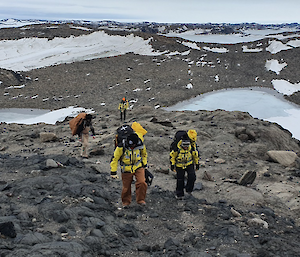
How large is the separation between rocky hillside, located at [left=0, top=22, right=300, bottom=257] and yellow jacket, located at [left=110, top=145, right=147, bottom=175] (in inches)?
34.3

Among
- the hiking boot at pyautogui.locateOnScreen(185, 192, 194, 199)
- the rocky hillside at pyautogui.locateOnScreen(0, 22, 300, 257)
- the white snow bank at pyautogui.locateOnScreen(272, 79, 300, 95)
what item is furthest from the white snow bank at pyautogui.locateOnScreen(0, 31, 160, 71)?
the hiking boot at pyautogui.locateOnScreen(185, 192, 194, 199)

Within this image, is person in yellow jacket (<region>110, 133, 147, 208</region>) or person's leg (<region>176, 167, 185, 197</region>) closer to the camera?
person in yellow jacket (<region>110, 133, 147, 208</region>)

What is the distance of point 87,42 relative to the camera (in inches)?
1874

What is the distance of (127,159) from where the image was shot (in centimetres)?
582

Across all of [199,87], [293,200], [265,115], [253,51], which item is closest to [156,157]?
[293,200]

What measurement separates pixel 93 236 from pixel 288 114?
19.3 meters

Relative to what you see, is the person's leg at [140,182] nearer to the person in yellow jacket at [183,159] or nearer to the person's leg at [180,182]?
the person in yellow jacket at [183,159]

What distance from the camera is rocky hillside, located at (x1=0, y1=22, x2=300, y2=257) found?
4.49 metres

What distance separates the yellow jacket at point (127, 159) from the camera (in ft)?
19.0

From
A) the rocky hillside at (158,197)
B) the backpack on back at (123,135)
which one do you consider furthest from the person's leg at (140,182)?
the backpack on back at (123,135)

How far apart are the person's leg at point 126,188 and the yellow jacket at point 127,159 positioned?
16 centimetres

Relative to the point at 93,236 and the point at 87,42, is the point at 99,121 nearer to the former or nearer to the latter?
the point at 93,236

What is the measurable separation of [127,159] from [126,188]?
0.69 metres

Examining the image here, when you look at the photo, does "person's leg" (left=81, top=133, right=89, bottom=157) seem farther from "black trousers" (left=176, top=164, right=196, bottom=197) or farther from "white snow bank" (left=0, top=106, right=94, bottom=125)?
"white snow bank" (left=0, top=106, right=94, bottom=125)
